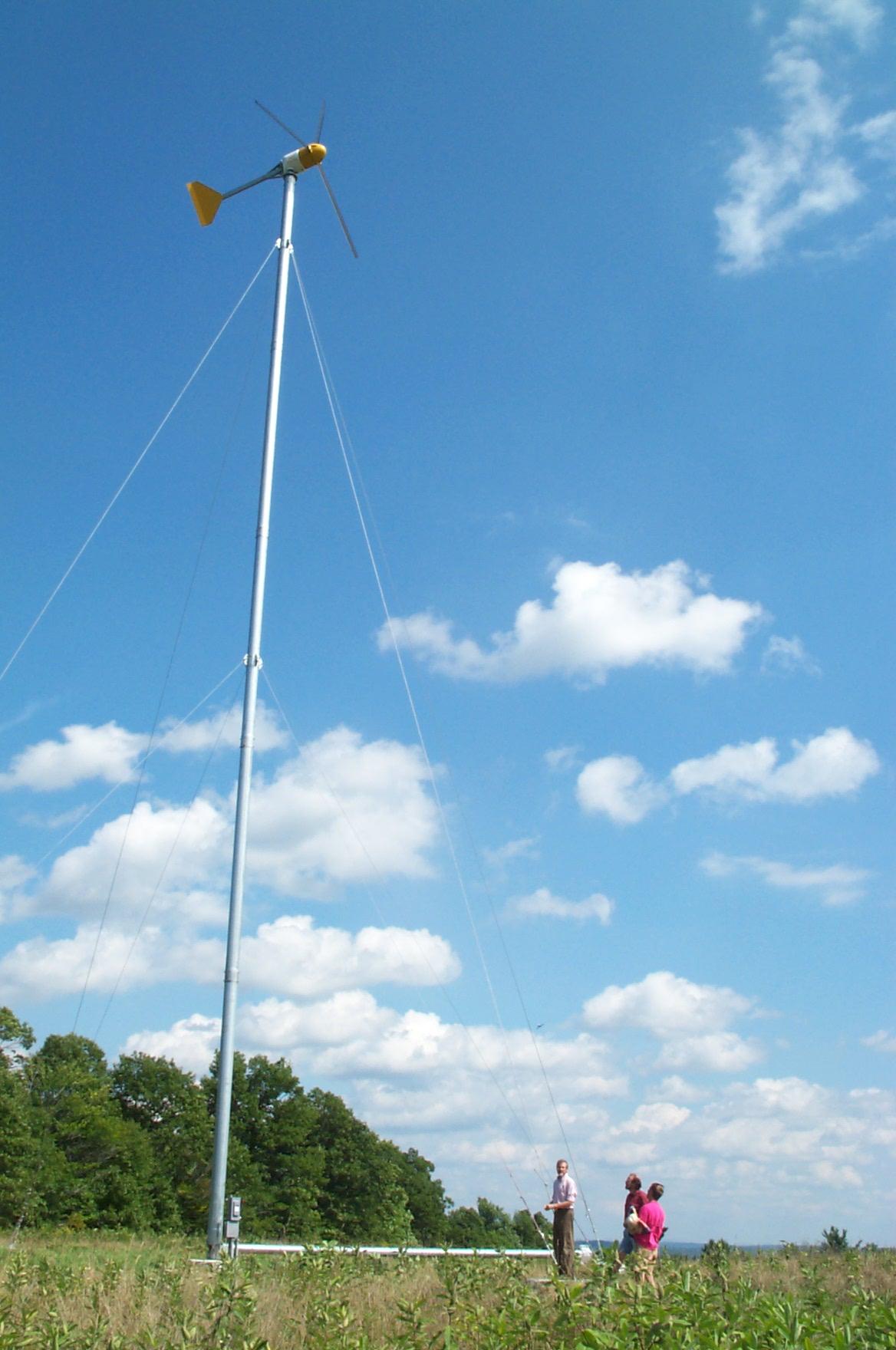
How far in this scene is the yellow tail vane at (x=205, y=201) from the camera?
21328 mm

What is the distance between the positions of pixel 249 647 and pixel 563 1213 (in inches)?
387

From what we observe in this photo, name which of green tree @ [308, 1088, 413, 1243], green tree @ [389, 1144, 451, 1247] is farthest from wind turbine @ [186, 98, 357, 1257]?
green tree @ [389, 1144, 451, 1247]

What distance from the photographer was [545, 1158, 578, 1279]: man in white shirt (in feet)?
48.5

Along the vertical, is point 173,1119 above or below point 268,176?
below

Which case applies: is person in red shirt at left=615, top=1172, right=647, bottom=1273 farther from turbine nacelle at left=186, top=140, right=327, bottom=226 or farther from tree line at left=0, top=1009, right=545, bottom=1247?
tree line at left=0, top=1009, right=545, bottom=1247

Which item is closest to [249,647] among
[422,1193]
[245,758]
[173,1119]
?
[245,758]

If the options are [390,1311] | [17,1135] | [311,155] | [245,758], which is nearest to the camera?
[390,1311]

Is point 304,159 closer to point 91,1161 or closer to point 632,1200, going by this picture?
point 632,1200

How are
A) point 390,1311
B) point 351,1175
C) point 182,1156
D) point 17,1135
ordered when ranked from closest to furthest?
point 390,1311 → point 17,1135 → point 182,1156 → point 351,1175

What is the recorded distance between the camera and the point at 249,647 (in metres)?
17.6

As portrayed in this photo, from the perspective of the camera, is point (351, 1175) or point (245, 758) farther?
point (351, 1175)

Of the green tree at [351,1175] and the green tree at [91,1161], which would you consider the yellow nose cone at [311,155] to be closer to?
the green tree at [91,1161]

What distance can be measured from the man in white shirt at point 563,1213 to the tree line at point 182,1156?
42.5 m

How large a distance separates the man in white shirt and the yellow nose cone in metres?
18.5
